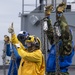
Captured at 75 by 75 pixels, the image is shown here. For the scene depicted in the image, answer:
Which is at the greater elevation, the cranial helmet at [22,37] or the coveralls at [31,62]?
the cranial helmet at [22,37]

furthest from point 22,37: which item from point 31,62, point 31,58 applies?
point 31,58

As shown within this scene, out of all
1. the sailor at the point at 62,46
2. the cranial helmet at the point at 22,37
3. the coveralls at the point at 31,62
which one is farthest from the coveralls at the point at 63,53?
the cranial helmet at the point at 22,37

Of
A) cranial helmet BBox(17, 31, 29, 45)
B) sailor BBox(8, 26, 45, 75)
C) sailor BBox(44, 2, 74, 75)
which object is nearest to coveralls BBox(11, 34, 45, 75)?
sailor BBox(8, 26, 45, 75)

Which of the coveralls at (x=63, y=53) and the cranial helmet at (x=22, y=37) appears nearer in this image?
the coveralls at (x=63, y=53)

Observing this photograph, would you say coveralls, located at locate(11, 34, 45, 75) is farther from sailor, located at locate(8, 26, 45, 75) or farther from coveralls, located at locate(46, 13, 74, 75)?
coveralls, located at locate(46, 13, 74, 75)

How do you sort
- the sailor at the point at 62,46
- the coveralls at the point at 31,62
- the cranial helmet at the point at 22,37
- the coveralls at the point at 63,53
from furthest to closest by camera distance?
the cranial helmet at the point at 22,37 < the coveralls at the point at 31,62 < the coveralls at the point at 63,53 < the sailor at the point at 62,46

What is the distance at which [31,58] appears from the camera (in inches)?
319

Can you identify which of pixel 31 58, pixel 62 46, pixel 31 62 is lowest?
pixel 31 62

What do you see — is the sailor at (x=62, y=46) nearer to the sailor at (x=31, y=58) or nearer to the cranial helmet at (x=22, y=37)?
the sailor at (x=31, y=58)

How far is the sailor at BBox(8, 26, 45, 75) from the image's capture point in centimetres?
810

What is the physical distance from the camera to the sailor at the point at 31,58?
8.10 metres

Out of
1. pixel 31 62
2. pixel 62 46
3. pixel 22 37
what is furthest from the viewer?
pixel 22 37

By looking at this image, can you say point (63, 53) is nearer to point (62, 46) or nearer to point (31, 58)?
point (62, 46)

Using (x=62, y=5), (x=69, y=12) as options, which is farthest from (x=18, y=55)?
(x=69, y=12)
